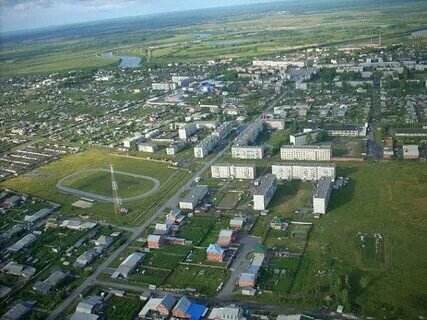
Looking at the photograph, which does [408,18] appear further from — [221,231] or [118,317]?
[118,317]

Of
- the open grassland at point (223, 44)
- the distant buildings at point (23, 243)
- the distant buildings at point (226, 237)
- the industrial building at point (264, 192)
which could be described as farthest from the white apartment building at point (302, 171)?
the open grassland at point (223, 44)

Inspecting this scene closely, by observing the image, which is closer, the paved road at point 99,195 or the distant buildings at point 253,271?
the distant buildings at point 253,271

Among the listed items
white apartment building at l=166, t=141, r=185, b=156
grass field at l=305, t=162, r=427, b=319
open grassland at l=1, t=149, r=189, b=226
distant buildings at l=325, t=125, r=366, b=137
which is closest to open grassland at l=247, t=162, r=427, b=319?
grass field at l=305, t=162, r=427, b=319

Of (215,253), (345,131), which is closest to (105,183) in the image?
(215,253)

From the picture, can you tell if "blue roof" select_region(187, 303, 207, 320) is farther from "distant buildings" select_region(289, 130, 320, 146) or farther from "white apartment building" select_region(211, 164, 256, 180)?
"distant buildings" select_region(289, 130, 320, 146)

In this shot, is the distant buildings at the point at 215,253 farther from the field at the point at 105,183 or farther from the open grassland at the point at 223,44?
the open grassland at the point at 223,44

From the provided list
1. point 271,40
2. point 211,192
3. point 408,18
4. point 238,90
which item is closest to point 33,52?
point 271,40

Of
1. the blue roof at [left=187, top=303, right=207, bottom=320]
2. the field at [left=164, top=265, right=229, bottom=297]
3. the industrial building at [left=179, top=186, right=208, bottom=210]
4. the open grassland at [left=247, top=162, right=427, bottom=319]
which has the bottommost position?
the field at [left=164, top=265, right=229, bottom=297]
